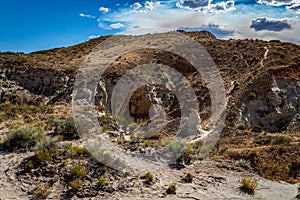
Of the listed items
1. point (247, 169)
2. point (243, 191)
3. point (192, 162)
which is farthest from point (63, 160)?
point (247, 169)

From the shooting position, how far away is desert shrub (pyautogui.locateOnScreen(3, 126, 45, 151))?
44.7 feet

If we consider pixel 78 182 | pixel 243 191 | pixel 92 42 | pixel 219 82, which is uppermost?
pixel 92 42

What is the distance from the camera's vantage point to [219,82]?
28.5 m

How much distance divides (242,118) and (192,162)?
10.5 m

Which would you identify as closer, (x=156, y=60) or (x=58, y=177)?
(x=58, y=177)

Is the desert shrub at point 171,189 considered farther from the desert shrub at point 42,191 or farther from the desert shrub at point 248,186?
the desert shrub at point 42,191

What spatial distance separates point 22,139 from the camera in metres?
13.8

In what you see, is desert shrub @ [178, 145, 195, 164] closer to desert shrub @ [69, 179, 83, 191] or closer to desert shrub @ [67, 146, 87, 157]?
desert shrub @ [67, 146, 87, 157]

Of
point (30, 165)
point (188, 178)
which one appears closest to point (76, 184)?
point (30, 165)

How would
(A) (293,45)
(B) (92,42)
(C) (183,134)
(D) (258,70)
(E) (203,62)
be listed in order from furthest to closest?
(B) (92,42)
(A) (293,45)
(E) (203,62)
(D) (258,70)
(C) (183,134)

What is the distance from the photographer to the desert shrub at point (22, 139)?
44.7 ft

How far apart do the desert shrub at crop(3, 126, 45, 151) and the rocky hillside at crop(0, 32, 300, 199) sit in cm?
4

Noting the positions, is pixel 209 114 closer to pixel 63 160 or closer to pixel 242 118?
pixel 242 118

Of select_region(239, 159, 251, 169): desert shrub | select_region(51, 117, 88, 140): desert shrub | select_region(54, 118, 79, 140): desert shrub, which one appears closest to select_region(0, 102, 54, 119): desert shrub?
select_region(51, 117, 88, 140): desert shrub
